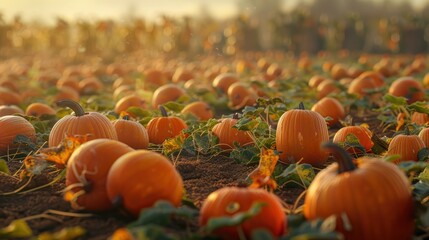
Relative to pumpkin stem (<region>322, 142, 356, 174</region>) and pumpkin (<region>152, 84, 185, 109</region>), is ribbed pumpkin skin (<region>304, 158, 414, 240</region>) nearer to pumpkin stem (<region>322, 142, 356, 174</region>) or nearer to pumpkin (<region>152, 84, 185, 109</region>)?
pumpkin stem (<region>322, 142, 356, 174</region>)

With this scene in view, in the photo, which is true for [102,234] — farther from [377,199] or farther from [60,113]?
[60,113]

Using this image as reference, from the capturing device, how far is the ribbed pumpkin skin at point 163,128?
15.5ft

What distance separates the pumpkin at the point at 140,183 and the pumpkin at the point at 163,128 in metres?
1.90

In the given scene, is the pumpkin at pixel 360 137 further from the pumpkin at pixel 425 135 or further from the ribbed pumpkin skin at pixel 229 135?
the ribbed pumpkin skin at pixel 229 135

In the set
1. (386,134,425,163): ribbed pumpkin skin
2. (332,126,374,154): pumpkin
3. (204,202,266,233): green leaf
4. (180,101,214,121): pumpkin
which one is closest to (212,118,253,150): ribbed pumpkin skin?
(332,126,374,154): pumpkin

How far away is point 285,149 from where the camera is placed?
407cm

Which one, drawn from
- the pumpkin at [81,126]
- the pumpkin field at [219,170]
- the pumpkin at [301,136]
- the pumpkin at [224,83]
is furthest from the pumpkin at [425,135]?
the pumpkin at [224,83]

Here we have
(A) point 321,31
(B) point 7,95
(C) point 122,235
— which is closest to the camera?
(C) point 122,235

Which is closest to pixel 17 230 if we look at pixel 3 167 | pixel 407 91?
pixel 3 167

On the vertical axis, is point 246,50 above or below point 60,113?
below

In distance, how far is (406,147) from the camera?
13.1 feet

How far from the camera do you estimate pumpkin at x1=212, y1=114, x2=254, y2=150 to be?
4.42 meters

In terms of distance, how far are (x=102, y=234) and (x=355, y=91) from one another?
5.40 m

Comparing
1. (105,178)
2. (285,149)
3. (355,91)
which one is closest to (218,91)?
(355,91)
